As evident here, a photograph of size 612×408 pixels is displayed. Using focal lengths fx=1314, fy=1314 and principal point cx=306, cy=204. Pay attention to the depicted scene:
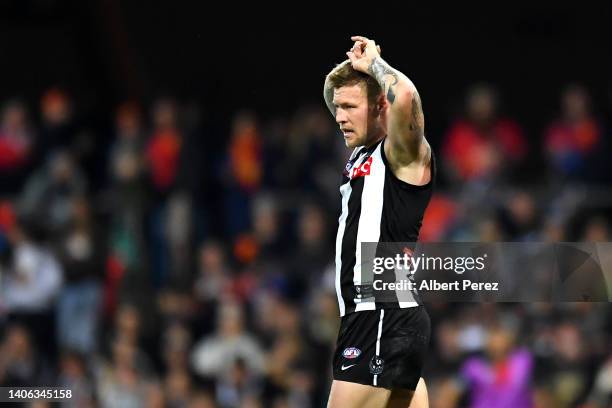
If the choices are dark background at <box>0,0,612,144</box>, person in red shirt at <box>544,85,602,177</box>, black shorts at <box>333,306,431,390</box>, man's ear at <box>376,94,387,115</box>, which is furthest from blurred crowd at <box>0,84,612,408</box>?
man's ear at <box>376,94,387,115</box>

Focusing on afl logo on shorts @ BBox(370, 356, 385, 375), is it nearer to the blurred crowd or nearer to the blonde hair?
the blonde hair

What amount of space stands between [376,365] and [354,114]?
4.38 feet

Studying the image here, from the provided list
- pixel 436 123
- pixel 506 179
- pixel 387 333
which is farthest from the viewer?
pixel 436 123

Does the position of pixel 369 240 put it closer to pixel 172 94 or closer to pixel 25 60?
pixel 172 94

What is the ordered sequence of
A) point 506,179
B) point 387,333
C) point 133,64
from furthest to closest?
1. point 133,64
2. point 506,179
3. point 387,333

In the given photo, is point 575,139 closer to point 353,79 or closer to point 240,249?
point 240,249

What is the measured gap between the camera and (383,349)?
6730mm

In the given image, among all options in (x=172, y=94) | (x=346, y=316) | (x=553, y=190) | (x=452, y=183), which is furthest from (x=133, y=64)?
(x=346, y=316)

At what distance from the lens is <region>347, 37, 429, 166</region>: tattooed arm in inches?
257

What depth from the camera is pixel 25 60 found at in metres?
18.2

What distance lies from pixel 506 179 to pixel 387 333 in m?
7.61

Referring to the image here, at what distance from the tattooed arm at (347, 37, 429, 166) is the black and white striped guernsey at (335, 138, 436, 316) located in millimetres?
135

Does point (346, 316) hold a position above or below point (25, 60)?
below

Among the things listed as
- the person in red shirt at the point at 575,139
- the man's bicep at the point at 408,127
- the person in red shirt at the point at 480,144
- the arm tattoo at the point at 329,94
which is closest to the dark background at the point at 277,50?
the person in red shirt at the point at 480,144
